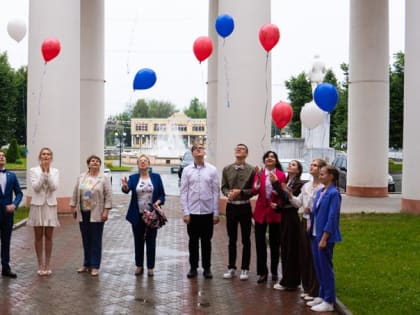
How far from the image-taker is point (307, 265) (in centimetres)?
777

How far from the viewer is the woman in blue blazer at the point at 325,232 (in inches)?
268

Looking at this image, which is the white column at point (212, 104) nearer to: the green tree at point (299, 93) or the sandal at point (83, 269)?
the sandal at point (83, 269)

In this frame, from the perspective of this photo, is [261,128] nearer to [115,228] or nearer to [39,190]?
[115,228]

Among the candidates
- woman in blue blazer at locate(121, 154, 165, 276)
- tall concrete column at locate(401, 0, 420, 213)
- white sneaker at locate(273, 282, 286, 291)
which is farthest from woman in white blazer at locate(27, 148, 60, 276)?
tall concrete column at locate(401, 0, 420, 213)

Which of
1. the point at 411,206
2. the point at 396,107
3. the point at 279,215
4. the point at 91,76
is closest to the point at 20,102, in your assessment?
the point at 91,76

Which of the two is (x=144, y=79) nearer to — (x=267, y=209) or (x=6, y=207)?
(x=6, y=207)

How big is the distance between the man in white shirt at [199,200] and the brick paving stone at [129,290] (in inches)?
25.9

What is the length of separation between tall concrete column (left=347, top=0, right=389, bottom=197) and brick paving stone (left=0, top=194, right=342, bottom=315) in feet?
37.9

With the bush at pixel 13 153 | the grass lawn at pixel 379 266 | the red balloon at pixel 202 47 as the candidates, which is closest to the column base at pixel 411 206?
the grass lawn at pixel 379 266

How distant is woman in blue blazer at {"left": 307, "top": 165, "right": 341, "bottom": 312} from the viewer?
6.80 meters

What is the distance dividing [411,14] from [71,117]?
968 centimetres

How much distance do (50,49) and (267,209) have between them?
8.23 metres

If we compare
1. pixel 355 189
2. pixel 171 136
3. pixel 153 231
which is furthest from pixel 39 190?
pixel 171 136

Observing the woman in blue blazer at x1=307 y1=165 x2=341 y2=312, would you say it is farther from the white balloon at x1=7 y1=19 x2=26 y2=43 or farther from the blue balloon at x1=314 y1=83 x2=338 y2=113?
the white balloon at x1=7 y1=19 x2=26 y2=43
